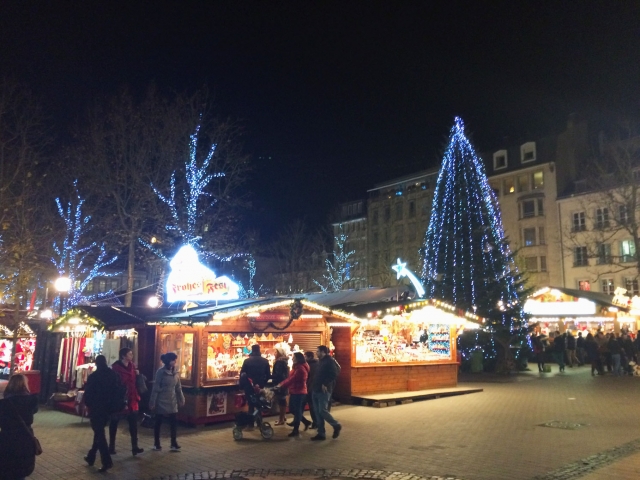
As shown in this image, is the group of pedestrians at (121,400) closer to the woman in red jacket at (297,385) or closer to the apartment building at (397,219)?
the woman in red jacket at (297,385)

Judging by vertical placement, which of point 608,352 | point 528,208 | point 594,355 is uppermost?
point 528,208

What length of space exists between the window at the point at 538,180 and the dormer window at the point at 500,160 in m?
3.31

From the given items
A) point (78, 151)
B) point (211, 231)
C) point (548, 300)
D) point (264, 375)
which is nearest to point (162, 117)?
point (78, 151)

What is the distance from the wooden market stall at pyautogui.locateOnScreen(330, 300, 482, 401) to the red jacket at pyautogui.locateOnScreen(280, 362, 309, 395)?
4.11 m

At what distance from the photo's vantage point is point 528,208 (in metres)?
45.5

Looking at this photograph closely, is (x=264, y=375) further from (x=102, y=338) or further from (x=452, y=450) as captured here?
(x=102, y=338)

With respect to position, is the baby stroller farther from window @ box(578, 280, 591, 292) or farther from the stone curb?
window @ box(578, 280, 591, 292)

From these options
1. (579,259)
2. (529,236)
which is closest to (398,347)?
(579,259)

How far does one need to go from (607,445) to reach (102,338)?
12.8 metres

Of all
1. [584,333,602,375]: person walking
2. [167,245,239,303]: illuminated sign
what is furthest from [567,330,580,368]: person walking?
[167,245,239,303]: illuminated sign

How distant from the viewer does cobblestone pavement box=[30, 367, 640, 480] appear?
821cm

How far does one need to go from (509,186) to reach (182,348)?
39827 mm

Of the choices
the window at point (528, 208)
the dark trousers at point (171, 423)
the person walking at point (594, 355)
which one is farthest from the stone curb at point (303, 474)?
the window at point (528, 208)

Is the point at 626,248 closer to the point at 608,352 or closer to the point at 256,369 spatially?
the point at 608,352
